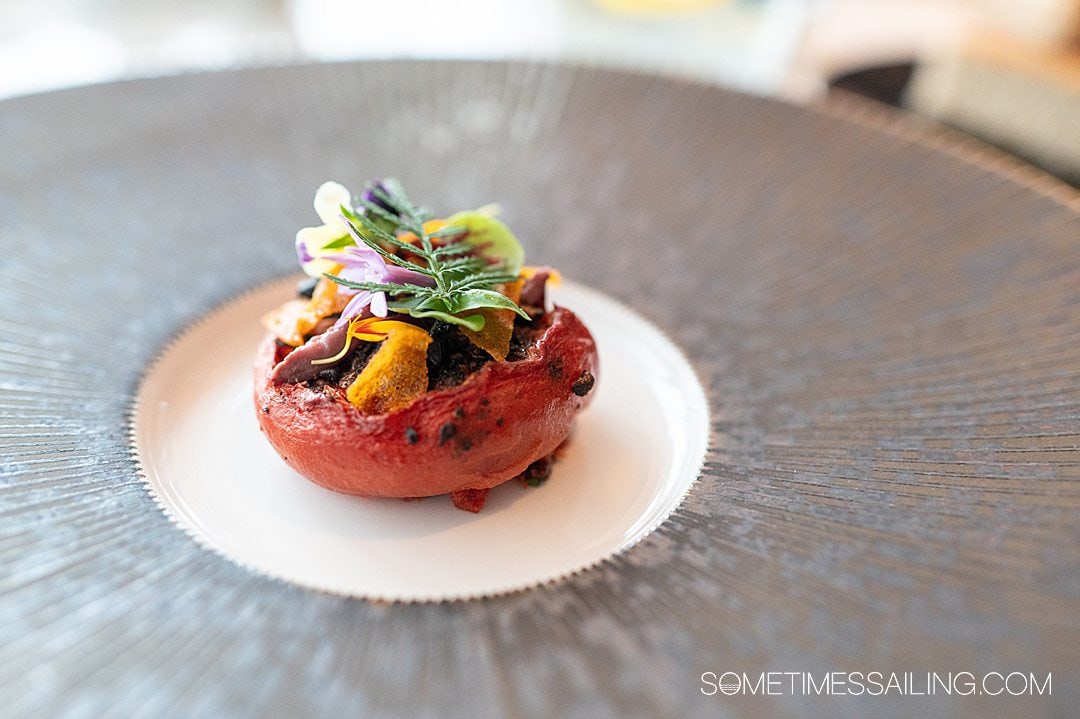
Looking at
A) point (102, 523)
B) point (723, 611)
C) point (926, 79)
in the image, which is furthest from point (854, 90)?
point (102, 523)

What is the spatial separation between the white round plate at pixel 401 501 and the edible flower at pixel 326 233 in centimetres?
42

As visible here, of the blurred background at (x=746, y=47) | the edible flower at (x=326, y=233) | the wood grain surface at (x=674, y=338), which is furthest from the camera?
the blurred background at (x=746, y=47)

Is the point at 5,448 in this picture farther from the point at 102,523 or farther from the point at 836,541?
the point at 836,541

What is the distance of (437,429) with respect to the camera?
1641 mm

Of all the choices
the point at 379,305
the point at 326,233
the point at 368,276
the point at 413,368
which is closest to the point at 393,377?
the point at 413,368

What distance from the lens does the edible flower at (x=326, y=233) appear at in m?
1.87

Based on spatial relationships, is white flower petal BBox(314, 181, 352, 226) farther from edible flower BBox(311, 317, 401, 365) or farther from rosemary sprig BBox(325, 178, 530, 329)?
edible flower BBox(311, 317, 401, 365)

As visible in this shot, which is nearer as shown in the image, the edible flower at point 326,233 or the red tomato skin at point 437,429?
the red tomato skin at point 437,429

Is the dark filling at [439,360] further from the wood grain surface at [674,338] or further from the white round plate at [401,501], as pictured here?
the wood grain surface at [674,338]

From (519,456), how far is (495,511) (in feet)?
0.46

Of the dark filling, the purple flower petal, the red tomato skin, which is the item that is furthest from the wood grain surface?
the purple flower petal

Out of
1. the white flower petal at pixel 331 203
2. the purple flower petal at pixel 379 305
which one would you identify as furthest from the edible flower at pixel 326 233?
the purple flower petal at pixel 379 305

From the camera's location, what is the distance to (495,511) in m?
1.82

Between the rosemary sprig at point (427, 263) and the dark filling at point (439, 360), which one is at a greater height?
the rosemary sprig at point (427, 263)
